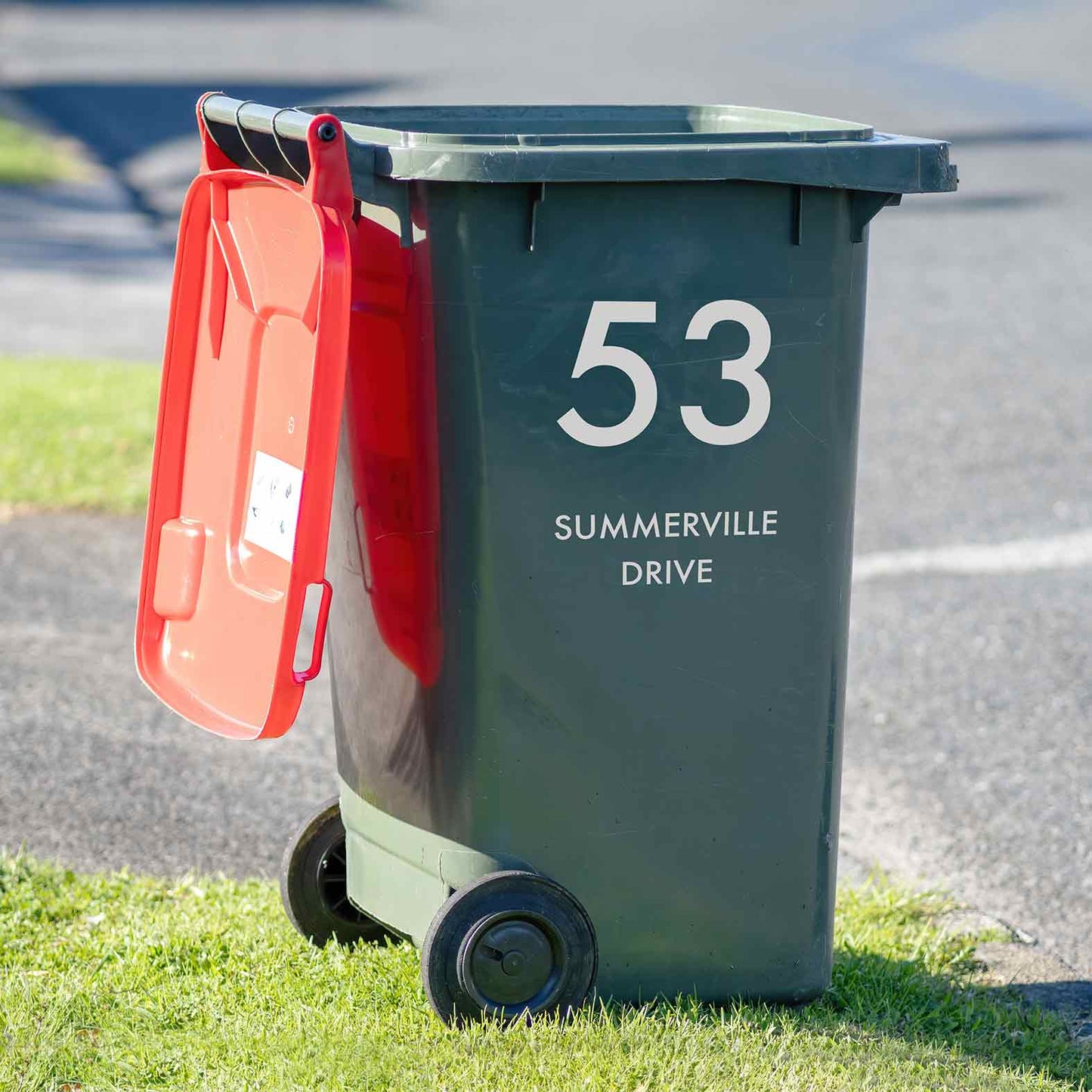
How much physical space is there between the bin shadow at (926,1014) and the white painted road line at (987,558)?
2.93 metres

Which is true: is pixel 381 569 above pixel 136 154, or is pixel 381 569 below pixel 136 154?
below

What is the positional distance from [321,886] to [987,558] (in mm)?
3726

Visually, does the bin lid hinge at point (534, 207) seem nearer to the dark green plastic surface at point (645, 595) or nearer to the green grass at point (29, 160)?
the dark green plastic surface at point (645, 595)

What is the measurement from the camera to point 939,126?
58.6 ft

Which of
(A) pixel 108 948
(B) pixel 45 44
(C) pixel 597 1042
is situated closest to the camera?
(C) pixel 597 1042

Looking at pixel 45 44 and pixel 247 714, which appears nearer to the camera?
pixel 247 714

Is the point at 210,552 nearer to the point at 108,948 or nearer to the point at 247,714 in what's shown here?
the point at 247,714

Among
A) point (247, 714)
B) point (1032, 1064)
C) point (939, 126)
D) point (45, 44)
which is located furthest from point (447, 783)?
point (45, 44)

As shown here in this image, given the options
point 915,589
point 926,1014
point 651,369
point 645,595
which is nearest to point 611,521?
point 645,595

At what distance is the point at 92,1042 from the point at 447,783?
2.54 feet

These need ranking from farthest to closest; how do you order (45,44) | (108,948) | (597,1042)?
(45,44)
(108,948)
(597,1042)

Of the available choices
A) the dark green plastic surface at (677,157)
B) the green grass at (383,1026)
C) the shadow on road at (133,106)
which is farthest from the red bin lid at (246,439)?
the shadow on road at (133,106)

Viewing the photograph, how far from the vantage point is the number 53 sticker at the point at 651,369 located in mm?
2773

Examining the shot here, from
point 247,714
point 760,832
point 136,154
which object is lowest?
point 760,832
